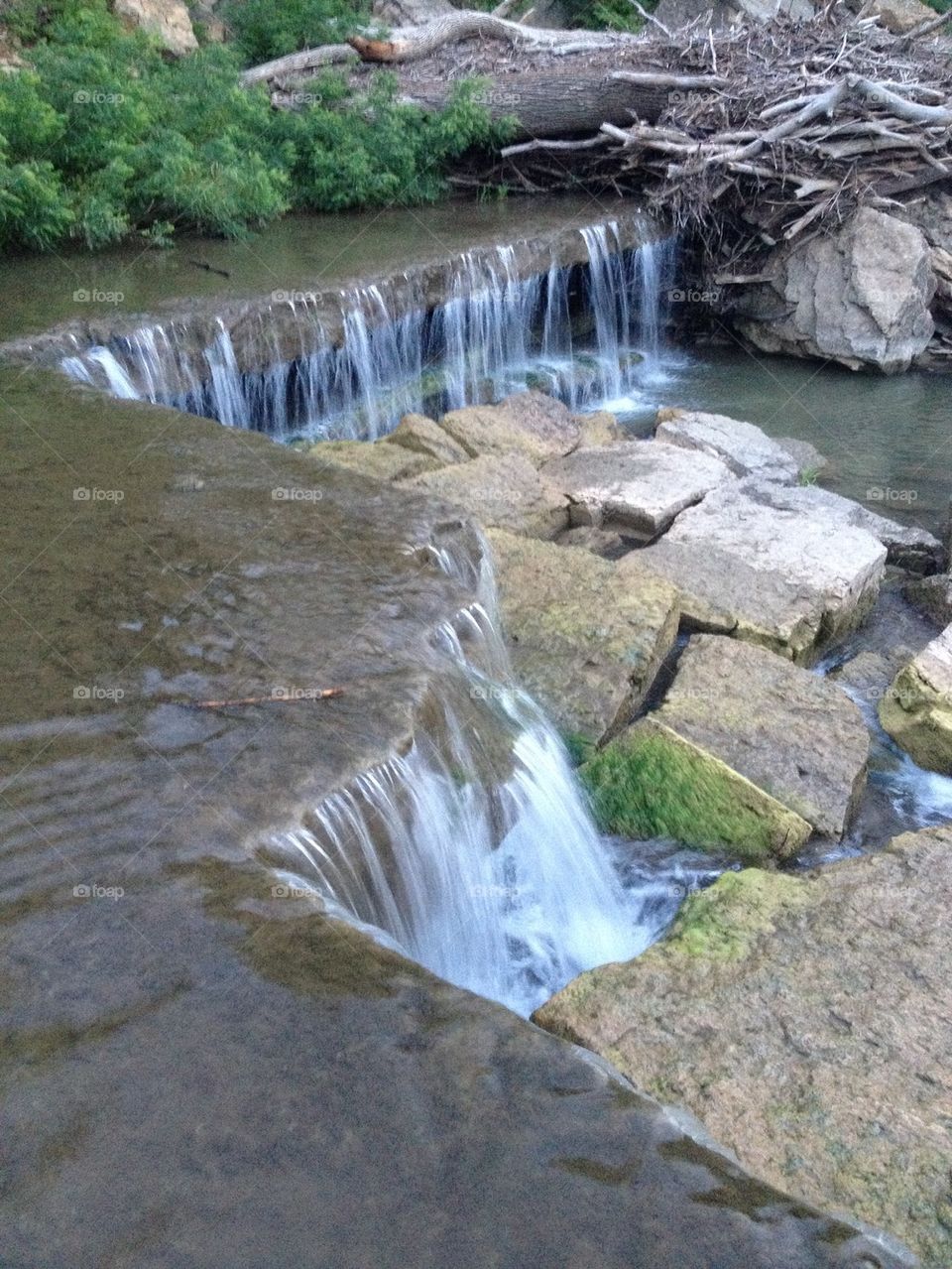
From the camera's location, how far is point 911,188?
11.8 m

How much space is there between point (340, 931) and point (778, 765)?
107 inches

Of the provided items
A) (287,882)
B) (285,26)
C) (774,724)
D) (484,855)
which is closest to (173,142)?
(285,26)

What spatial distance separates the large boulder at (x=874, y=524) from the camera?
7.46m

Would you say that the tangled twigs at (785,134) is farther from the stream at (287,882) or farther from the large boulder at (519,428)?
the stream at (287,882)

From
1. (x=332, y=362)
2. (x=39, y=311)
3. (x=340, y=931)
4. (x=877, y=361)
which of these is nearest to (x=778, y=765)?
(x=340, y=931)

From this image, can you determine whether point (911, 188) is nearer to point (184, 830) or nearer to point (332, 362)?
point (332, 362)

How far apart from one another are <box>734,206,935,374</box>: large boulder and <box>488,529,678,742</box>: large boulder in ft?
22.7

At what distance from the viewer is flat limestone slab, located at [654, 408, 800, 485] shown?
8.27 meters

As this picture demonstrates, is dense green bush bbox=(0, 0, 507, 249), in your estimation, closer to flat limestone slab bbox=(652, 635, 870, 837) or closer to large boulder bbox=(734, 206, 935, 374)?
large boulder bbox=(734, 206, 935, 374)

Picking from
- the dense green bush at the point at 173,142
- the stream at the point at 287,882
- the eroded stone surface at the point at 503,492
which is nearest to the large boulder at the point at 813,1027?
the stream at the point at 287,882

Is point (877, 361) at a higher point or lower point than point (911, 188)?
lower

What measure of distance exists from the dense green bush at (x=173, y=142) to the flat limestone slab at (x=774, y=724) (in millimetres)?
6260

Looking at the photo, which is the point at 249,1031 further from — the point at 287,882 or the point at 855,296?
the point at 855,296

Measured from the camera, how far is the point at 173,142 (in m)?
9.73
